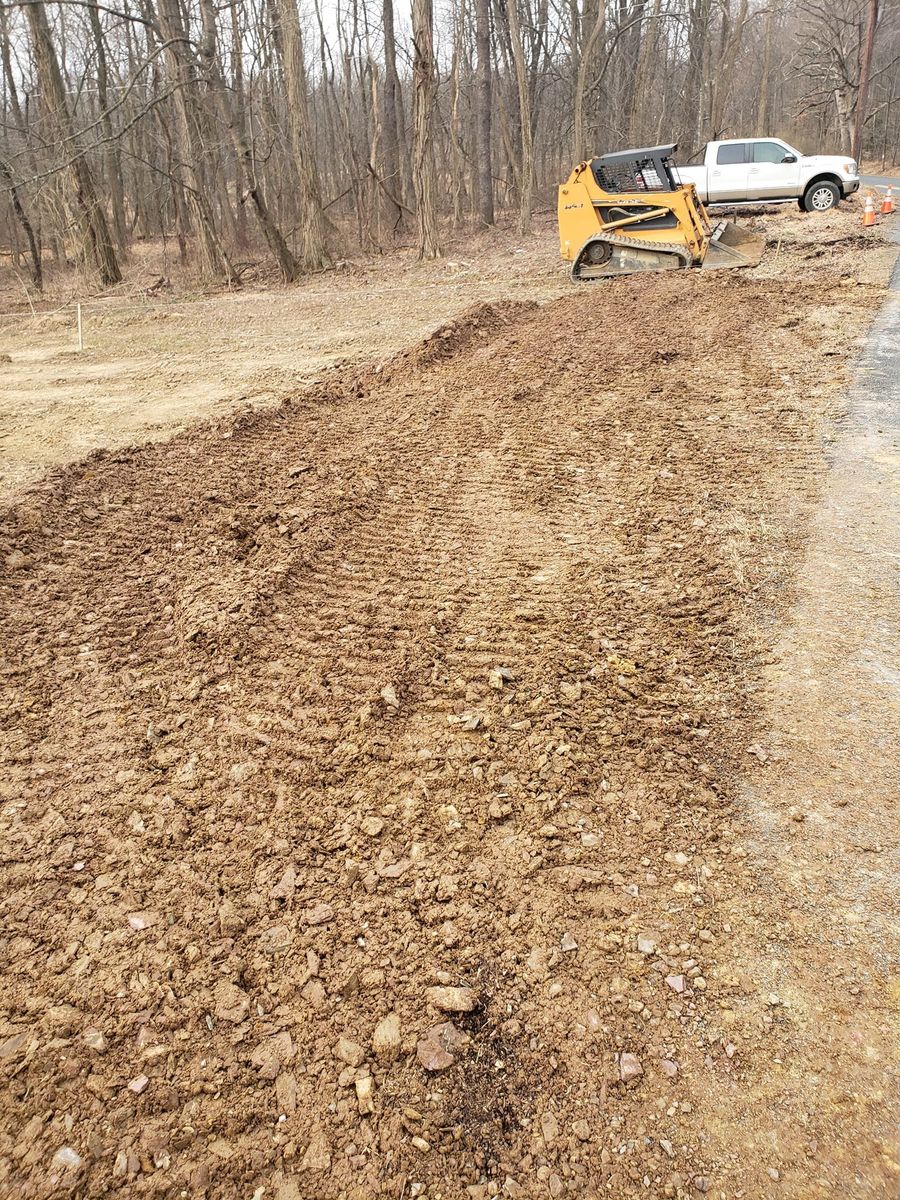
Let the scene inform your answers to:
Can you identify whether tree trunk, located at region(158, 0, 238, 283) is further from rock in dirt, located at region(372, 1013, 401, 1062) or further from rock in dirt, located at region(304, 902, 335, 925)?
rock in dirt, located at region(372, 1013, 401, 1062)

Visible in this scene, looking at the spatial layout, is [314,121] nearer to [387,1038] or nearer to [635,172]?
[635,172]

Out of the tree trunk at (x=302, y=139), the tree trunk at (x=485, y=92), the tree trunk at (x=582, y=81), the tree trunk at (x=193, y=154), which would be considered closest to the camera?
→ the tree trunk at (x=302, y=139)

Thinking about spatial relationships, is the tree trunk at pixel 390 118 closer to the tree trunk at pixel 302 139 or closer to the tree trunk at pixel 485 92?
the tree trunk at pixel 485 92

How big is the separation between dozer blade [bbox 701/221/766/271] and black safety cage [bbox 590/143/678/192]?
137cm

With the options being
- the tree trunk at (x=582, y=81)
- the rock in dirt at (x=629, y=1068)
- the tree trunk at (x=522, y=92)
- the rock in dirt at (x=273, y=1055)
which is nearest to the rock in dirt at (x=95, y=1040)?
the rock in dirt at (x=273, y=1055)

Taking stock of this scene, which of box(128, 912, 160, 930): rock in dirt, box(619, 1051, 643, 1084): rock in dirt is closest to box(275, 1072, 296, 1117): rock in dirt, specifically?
box(128, 912, 160, 930): rock in dirt

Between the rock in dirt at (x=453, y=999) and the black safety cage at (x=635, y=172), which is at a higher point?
the black safety cage at (x=635, y=172)

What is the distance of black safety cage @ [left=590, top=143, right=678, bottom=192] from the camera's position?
13227 millimetres

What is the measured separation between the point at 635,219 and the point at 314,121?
2655 centimetres

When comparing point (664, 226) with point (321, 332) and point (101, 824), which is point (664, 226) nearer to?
point (321, 332)

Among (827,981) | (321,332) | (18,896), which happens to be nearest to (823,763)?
(827,981)

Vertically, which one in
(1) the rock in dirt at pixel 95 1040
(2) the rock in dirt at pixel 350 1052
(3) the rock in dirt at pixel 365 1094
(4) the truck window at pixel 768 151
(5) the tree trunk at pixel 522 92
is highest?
(5) the tree trunk at pixel 522 92

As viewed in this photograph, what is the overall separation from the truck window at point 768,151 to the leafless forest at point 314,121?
499 centimetres

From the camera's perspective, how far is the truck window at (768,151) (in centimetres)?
1952
